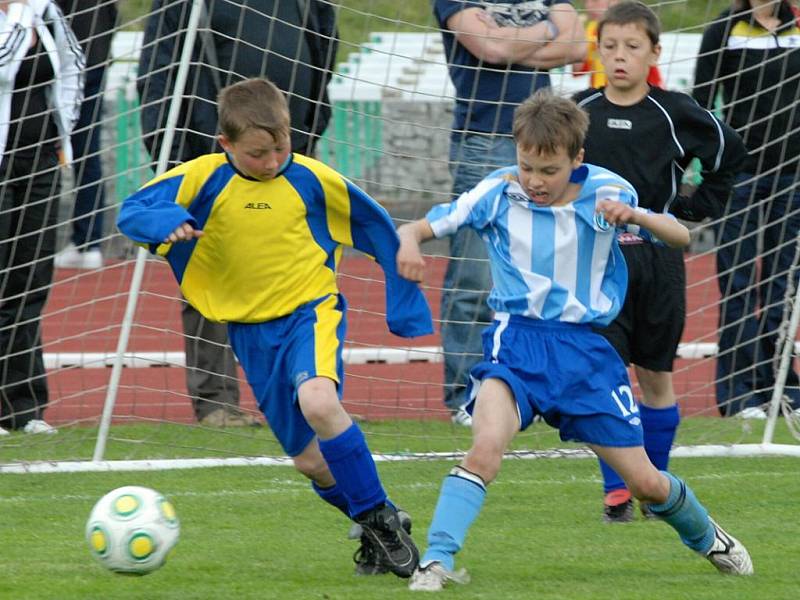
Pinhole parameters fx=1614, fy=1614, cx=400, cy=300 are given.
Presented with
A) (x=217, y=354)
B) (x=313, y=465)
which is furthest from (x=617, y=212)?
(x=217, y=354)

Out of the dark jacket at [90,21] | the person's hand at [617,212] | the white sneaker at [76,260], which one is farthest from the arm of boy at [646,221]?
the white sneaker at [76,260]

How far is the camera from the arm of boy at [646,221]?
4.76 m

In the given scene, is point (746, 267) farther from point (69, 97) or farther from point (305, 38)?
point (69, 97)

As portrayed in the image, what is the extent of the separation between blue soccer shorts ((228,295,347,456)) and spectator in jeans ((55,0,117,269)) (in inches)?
86.6

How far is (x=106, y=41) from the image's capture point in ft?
28.3

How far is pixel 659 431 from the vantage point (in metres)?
6.13

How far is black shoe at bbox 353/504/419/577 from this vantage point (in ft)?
16.2

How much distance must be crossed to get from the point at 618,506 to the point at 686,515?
100 cm

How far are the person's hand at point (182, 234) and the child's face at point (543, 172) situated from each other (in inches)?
40.1

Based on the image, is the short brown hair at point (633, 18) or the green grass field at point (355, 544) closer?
the green grass field at point (355, 544)

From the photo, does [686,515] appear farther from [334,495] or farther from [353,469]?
[334,495]

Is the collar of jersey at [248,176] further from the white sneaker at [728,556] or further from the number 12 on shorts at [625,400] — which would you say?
the white sneaker at [728,556]

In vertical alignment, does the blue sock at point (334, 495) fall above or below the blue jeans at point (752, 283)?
below

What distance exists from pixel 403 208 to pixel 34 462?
7120 mm
